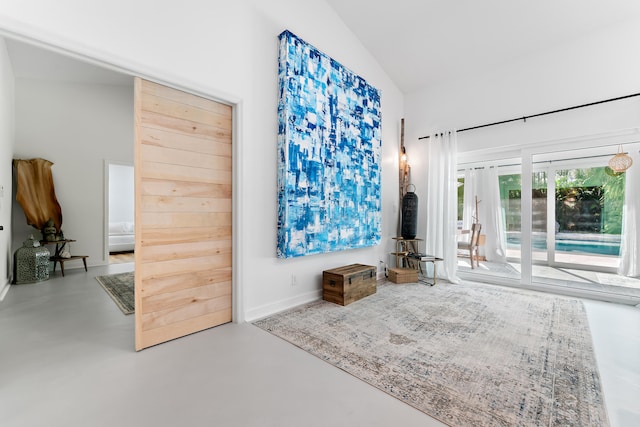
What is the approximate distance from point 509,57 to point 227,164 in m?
4.15

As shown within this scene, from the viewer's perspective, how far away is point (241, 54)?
2.73m

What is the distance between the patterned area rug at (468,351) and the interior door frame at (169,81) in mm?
646

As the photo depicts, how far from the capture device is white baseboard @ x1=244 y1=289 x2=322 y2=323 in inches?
111

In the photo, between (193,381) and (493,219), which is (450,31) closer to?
(493,219)

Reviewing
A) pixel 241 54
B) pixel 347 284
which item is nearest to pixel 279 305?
pixel 347 284

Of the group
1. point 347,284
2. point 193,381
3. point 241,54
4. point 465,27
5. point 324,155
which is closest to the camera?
point 193,381

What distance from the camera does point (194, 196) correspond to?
2.50m

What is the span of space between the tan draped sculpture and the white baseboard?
4.46 metres

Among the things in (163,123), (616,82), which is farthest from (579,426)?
(616,82)

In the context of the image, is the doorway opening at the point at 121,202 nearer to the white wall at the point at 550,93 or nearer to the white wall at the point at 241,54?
the white wall at the point at 241,54

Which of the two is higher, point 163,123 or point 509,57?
point 509,57

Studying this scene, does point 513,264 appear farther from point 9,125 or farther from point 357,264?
point 9,125

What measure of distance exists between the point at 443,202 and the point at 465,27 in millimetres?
2423

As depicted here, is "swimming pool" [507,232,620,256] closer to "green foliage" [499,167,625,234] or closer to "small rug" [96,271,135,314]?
"green foliage" [499,167,625,234]
